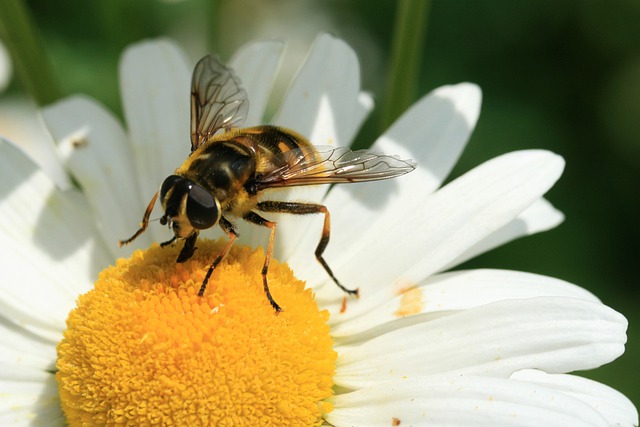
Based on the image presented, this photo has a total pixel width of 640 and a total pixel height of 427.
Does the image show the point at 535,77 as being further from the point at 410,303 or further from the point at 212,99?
the point at 410,303

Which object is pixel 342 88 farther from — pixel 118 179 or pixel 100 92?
pixel 100 92

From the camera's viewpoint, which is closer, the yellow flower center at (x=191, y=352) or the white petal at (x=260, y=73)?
the yellow flower center at (x=191, y=352)

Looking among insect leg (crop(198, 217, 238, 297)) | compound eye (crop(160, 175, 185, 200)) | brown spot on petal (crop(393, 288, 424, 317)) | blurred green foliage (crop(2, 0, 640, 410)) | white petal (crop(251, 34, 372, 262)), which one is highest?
compound eye (crop(160, 175, 185, 200))

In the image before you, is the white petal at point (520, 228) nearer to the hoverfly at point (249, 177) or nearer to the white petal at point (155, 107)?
the hoverfly at point (249, 177)

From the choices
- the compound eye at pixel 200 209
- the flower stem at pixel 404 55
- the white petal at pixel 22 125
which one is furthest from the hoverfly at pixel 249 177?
the white petal at pixel 22 125

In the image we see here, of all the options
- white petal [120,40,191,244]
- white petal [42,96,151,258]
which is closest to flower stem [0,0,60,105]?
white petal [42,96,151,258]

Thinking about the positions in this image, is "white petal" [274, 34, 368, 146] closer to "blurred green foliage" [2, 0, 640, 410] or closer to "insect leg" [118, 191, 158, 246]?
"insect leg" [118, 191, 158, 246]
